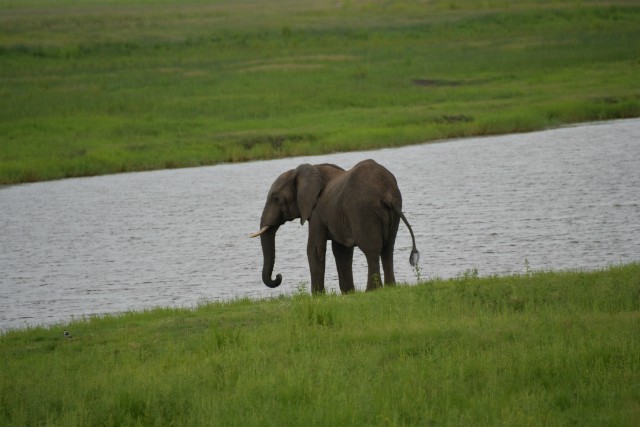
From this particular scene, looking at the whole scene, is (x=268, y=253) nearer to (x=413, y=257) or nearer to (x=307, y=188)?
(x=307, y=188)

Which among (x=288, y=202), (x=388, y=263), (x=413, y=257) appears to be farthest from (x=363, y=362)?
(x=288, y=202)

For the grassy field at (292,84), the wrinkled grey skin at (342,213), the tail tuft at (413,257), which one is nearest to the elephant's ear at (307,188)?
the wrinkled grey skin at (342,213)

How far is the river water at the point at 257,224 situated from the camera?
16.2 meters

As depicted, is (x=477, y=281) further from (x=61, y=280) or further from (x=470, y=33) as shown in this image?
(x=470, y=33)

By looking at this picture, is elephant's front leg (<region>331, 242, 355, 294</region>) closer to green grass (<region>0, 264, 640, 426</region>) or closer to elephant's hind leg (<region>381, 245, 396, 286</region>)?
elephant's hind leg (<region>381, 245, 396, 286</region>)

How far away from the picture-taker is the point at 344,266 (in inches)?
545

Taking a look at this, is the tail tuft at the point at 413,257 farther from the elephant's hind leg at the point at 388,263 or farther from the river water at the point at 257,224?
the river water at the point at 257,224

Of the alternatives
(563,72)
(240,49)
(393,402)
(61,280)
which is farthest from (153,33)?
(393,402)

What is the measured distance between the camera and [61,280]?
56.7 feet

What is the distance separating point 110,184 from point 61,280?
31.0 feet

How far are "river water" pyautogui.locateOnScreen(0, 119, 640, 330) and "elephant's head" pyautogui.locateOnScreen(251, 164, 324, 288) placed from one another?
1.05 m

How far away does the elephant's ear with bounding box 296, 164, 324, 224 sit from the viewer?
1367 centimetres

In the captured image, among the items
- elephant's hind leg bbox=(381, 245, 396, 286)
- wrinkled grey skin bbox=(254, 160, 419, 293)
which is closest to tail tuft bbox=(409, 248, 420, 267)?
wrinkled grey skin bbox=(254, 160, 419, 293)

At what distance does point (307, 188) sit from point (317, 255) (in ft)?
2.51
